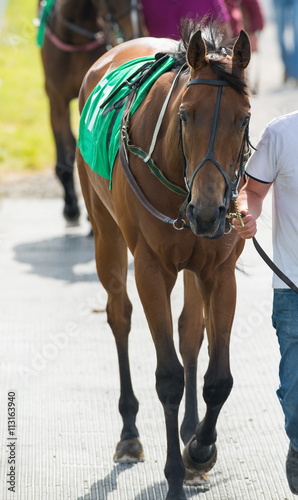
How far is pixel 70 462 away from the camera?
12.2ft

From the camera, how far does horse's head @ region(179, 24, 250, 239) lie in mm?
2723

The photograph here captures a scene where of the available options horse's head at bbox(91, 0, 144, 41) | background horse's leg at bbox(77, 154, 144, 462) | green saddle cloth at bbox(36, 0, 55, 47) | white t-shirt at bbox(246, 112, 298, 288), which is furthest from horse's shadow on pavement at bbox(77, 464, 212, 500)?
green saddle cloth at bbox(36, 0, 55, 47)

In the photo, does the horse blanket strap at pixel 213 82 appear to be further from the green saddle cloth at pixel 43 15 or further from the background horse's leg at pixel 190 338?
the green saddle cloth at pixel 43 15

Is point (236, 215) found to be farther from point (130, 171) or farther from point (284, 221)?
point (130, 171)

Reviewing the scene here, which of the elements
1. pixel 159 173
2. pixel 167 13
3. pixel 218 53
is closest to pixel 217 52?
pixel 218 53

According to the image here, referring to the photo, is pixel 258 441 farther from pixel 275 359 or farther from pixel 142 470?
pixel 275 359

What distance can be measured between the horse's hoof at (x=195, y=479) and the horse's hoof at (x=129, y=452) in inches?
11.9

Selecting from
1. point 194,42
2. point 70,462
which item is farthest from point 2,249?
point 194,42

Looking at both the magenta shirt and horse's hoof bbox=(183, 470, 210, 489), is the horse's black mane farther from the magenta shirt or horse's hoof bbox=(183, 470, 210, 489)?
the magenta shirt

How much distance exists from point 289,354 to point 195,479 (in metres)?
0.81

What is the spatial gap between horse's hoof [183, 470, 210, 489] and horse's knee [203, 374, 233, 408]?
34cm

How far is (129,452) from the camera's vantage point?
376 centimetres

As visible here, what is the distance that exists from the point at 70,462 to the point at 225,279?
1.13 meters

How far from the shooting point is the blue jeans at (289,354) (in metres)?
3.09
